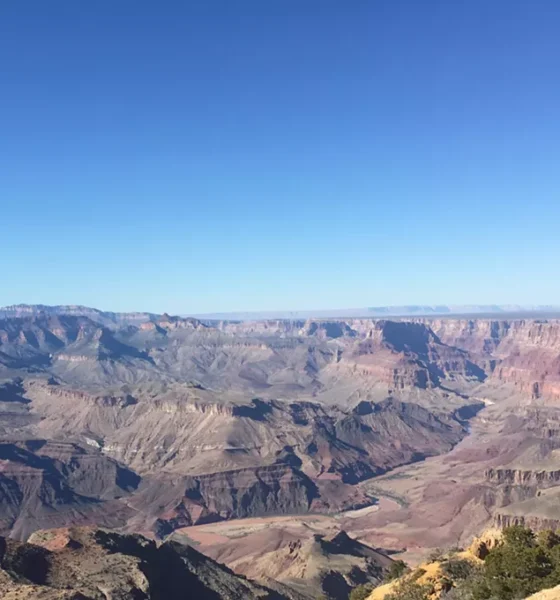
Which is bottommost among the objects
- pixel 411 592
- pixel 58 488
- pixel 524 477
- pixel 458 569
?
pixel 58 488

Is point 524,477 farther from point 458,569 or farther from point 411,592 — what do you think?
point 411,592

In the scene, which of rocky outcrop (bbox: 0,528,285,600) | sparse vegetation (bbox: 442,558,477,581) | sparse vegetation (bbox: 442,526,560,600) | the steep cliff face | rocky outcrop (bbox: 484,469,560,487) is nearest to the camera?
sparse vegetation (bbox: 442,526,560,600)

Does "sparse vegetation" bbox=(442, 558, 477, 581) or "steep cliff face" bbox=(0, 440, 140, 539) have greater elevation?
"sparse vegetation" bbox=(442, 558, 477, 581)

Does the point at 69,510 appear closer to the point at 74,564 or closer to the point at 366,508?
the point at 366,508

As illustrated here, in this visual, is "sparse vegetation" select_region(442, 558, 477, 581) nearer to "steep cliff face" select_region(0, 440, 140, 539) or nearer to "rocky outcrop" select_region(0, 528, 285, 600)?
"rocky outcrop" select_region(0, 528, 285, 600)

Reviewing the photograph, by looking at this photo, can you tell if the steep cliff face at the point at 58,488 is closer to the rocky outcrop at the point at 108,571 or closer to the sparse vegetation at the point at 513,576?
the rocky outcrop at the point at 108,571

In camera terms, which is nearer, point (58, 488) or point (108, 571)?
point (108, 571)

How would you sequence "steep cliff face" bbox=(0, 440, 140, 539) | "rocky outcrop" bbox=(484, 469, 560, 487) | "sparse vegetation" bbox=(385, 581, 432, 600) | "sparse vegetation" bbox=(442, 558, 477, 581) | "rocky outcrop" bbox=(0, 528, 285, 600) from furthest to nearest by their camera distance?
"steep cliff face" bbox=(0, 440, 140, 539) → "rocky outcrop" bbox=(484, 469, 560, 487) → "rocky outcrop" bbox=(0, 528, 285, 600) → "sparse vegetation" bbox=(442, 558, 477, 581) → "sparse vegetation" bbox=(385, 581, 432, 600)

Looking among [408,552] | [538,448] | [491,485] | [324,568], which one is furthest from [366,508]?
[324,568]

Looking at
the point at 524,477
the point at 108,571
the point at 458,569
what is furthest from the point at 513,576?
the point at 524,477

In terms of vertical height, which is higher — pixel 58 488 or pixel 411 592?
pixel 411 592

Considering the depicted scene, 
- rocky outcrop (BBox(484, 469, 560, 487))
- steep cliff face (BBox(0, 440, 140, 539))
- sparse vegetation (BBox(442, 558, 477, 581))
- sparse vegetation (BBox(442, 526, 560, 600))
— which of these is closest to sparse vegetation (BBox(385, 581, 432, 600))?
sparse vegetation (BBox(442, 526, 560, 600))
